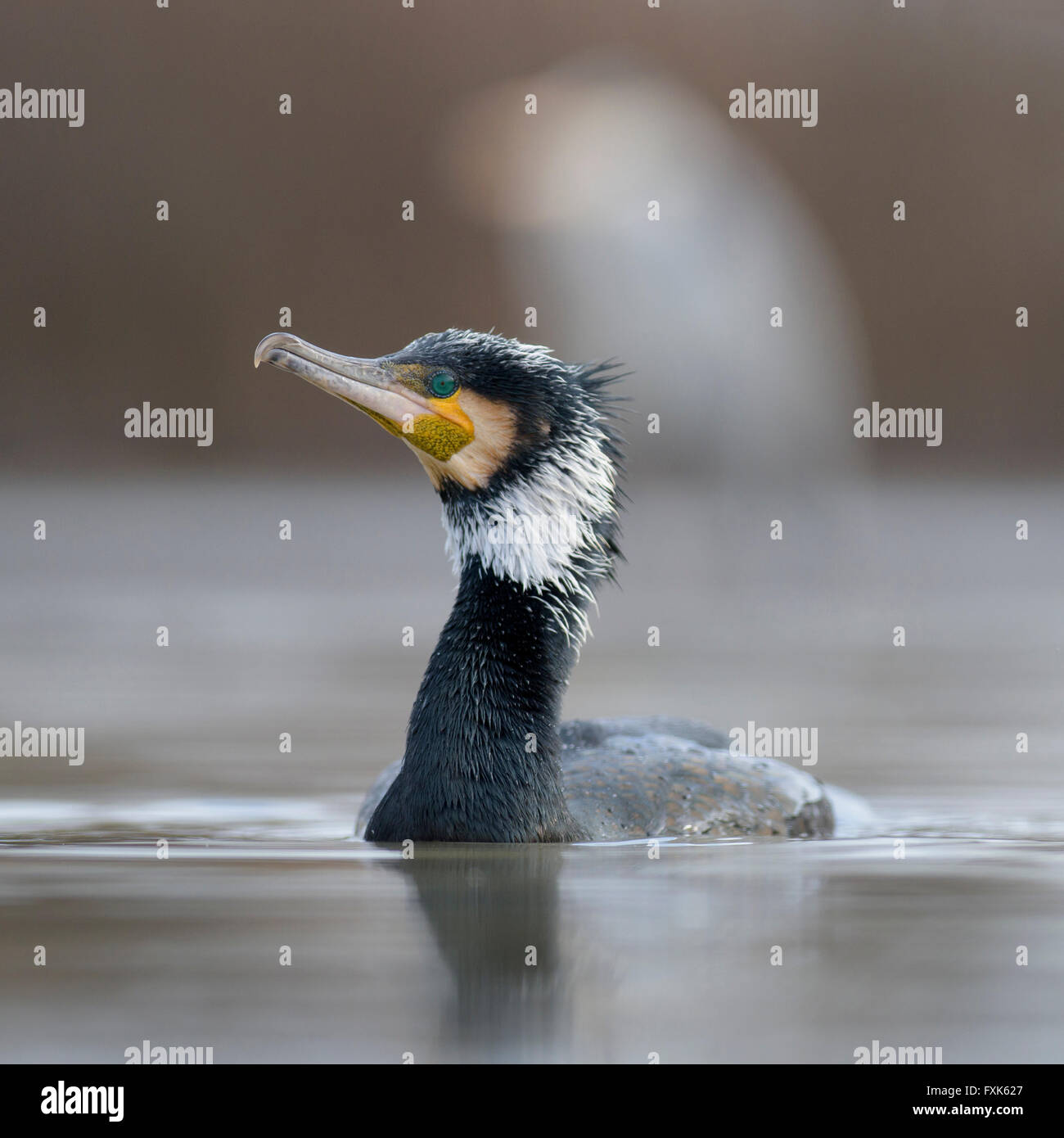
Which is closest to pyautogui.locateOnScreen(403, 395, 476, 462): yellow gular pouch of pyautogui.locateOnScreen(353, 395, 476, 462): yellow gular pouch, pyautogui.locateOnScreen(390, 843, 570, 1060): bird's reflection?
pyautogui.locateOnScreen(353, 395, 476, 462): yellow gular pouch

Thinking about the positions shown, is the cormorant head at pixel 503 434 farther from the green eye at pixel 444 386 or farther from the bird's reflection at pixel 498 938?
the bird's reflection at pixel 498 938

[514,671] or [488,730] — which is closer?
[488,730]

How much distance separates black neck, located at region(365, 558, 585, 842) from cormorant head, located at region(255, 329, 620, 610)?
5.4 inches

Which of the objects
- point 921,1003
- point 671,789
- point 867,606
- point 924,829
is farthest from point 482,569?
point 867,606

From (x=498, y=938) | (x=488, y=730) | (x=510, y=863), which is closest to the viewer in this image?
(x=498, y=938)

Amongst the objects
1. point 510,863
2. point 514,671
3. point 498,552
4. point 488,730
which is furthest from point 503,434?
point 510,863

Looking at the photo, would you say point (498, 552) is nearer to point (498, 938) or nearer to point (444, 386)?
point (444, 386)

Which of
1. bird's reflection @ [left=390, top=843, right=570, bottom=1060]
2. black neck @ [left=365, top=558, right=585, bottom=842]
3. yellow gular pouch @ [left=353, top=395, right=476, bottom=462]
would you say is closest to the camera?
bird's reflection @ [left=390, top=843, right=570, bottom=1060]

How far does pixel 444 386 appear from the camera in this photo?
623cm

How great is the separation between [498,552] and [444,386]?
522mm

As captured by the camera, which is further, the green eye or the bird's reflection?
the green eye

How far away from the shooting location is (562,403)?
20.5 feet

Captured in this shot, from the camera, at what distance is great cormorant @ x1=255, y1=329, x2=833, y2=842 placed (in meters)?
6.07

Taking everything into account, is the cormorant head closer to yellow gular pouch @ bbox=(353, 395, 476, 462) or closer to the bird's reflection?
yellow gular pouch @ bbox=(353, 395, 476, 462)
